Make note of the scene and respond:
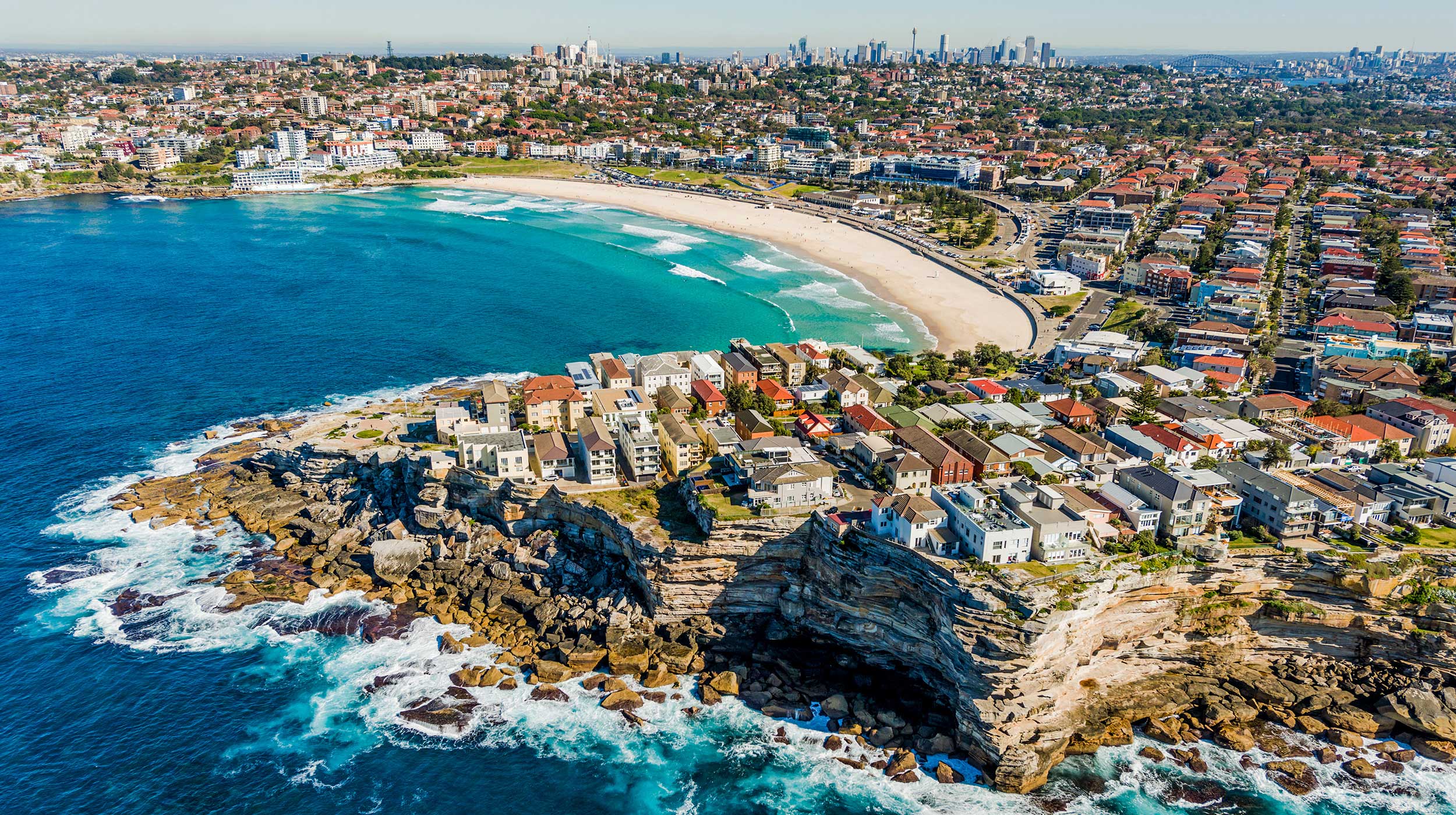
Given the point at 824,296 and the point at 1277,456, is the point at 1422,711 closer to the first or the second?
the point at 1277,456

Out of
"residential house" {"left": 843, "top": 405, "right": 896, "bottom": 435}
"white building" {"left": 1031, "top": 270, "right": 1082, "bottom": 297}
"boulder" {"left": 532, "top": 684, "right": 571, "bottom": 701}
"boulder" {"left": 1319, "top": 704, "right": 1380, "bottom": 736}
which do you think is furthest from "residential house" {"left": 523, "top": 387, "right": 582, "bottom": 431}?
"white building" {"left": 1031, "top": 270, "right": 1082, "bottom": 297}

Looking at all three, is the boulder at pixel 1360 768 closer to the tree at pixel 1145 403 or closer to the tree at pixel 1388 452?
the tree at pixel 1388 452

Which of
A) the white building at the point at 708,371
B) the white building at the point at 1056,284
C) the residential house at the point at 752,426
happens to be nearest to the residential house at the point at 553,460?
the residential house at the point at 752,426

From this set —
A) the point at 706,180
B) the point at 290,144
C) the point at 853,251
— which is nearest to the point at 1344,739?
the point at 853,251

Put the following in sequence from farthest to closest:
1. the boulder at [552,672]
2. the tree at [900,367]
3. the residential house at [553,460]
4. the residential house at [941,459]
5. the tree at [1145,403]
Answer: the tree at [900,367] < the tree at [1145,403] < the residential house at [553,460] < the residential house at [941,459] < the boulder at [552,672]

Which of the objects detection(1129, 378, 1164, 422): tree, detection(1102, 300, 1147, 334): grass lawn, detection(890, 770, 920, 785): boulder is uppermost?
detection(1102, 300, 1147, 334): grass lawn

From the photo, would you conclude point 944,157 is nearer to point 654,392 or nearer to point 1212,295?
point 1212,295

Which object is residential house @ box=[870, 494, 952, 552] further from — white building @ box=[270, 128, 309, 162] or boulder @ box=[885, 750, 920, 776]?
white building @ box=[270, 128, 309, 162]

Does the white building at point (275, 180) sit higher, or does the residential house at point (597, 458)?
the white building at point (275, 180)
